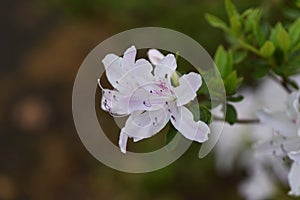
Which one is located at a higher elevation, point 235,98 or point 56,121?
point 235,98

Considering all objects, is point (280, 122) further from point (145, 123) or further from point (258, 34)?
point (145, 123)

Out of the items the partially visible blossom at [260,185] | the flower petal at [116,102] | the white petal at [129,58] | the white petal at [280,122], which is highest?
the white petal at [129,58]

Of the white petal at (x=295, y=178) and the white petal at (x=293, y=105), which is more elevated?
the white petal at (x=293, y=105)

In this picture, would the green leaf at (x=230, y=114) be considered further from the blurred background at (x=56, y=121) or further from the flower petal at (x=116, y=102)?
the blurred background at (x=56, y=121)

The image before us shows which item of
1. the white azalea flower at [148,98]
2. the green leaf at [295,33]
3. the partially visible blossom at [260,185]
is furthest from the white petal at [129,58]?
the partially visible blossom at [260,185]

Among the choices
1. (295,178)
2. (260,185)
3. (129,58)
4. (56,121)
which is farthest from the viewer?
(56,121)

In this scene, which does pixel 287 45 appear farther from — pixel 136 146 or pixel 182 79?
pixel 136 146

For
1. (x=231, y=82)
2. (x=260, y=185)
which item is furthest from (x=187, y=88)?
(x=260, y=185)
